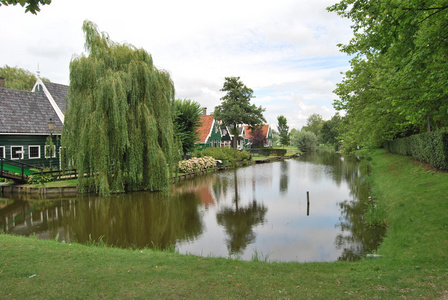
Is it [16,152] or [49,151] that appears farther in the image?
[49,151]

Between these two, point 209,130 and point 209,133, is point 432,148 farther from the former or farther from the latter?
point 209,130

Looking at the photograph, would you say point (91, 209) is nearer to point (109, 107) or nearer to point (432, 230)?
point (109, 107)

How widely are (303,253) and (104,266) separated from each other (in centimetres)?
632

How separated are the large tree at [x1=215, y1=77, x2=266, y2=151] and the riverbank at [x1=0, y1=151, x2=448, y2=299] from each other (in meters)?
37.5

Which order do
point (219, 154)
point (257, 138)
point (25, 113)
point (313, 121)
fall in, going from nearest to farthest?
point (25, 113) → point (219, 154) → point (257, 138) → point (313, 121)

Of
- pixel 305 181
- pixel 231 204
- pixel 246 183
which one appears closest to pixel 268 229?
pixel 231 204

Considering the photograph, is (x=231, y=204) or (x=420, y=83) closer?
(x=420, y=83)

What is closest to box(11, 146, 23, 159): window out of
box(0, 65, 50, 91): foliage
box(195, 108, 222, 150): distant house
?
box(0, 65, 50, 91): foliage

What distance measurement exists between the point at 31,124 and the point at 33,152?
2.06 m

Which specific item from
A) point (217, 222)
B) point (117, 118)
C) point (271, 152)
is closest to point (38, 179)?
point (117, 118)

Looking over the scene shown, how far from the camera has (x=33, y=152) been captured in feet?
72.6

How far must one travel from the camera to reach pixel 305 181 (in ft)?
83.0

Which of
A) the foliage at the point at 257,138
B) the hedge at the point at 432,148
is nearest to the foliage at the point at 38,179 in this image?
the hedge at the point at 432,148

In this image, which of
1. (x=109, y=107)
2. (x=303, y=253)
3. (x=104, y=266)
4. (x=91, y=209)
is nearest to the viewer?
(x=104, y=266)
